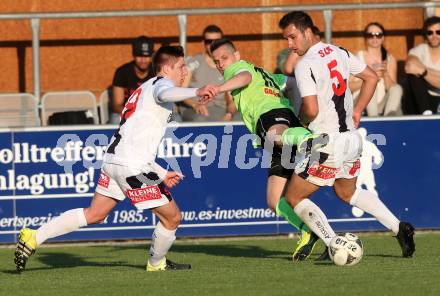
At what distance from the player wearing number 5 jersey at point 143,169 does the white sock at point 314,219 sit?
1202mm

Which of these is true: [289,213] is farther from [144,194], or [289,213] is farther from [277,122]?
[144,194]

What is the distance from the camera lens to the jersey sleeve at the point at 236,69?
36.7 feet

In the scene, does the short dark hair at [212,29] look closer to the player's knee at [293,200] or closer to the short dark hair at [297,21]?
the short dark hair at [297,21]

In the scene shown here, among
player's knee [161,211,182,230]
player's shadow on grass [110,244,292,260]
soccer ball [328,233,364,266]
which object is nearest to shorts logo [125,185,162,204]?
player's knee [161,211,182,230]

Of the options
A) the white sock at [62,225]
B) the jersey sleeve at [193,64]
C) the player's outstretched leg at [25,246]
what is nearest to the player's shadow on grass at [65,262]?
the player's outstretched leg at [25,246]

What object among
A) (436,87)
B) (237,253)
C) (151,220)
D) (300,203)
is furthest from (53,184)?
(436,87)

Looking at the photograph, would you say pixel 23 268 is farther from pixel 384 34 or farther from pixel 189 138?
pixel 384 34

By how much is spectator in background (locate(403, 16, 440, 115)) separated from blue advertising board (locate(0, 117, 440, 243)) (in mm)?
602

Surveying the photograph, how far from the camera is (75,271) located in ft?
35.7

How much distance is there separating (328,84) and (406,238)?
65.1 inches

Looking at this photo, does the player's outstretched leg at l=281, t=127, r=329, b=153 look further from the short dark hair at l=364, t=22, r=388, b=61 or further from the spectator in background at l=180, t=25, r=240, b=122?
the short dark hair at l=364, t=22, r=388, b=61

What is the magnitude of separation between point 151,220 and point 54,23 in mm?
3371

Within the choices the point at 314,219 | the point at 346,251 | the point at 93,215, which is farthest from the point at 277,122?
the point at 93,215

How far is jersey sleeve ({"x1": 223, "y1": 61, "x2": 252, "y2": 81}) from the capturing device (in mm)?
Result: 11182
